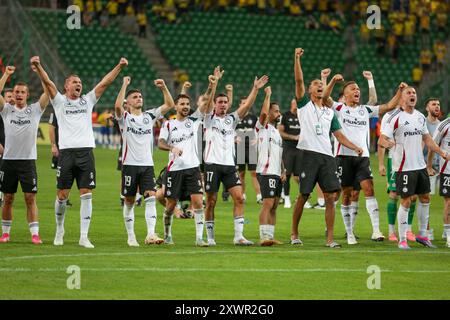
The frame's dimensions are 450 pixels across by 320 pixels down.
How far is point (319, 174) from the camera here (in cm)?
1480

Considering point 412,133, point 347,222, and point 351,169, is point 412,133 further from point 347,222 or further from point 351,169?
point 347,222

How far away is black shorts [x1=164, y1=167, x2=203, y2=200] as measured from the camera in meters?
14.9

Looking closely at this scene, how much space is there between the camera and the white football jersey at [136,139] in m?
14.9

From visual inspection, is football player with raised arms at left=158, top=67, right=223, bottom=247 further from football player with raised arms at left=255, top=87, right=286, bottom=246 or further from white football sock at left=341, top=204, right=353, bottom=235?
white football sock at left=341, top=204, right=353, bottom=235

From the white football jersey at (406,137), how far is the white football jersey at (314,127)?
98 cm

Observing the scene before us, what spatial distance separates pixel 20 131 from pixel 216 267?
4.40 metres

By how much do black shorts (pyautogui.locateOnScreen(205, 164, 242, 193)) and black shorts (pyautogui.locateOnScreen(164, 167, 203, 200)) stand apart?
0.14 metres

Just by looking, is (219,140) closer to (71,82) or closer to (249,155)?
(71,82)

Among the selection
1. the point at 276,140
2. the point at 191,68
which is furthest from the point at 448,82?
the point at 276,140

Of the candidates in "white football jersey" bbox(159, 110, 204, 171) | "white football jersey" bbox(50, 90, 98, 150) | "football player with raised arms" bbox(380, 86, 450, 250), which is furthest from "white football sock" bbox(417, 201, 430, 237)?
"white football jersey" bbox(50, 90, 98, 150)
